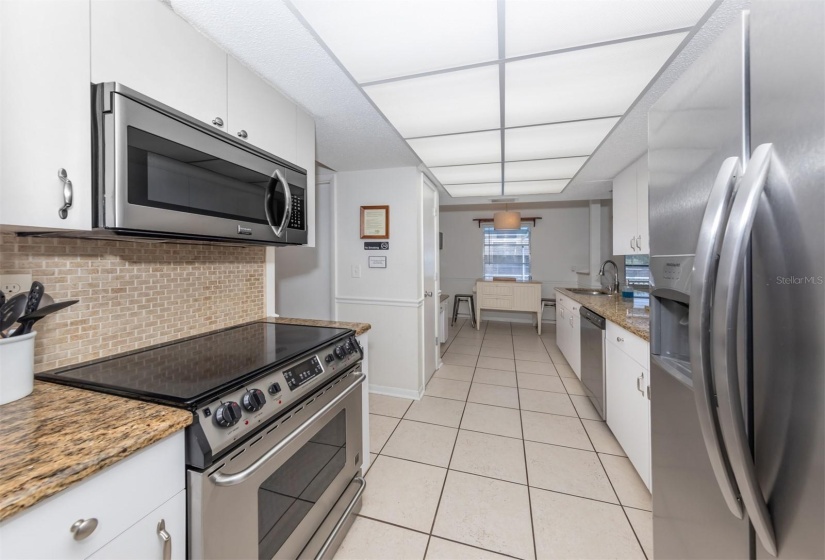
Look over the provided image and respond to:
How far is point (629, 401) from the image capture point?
6.10 ft

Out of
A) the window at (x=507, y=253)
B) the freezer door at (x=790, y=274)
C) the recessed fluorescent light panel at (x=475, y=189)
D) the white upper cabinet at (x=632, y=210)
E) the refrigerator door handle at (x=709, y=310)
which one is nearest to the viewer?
the freezer door at (x=790, y=274)

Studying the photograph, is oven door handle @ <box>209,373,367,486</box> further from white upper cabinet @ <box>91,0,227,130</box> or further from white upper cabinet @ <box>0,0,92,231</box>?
white upper cabinet @ <box>91,0,227,130</box>

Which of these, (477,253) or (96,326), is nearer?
(96,326)

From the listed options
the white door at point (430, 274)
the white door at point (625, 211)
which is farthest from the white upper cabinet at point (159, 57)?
the white door at point (625, 211)

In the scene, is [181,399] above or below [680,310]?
below

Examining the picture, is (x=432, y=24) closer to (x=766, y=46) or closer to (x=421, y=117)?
(x=421, y=117)

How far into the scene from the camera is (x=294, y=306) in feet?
10.8

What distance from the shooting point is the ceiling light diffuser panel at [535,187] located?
349cm

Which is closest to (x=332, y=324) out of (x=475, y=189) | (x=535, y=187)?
(x=475, y=189)

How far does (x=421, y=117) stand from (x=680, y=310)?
161cm

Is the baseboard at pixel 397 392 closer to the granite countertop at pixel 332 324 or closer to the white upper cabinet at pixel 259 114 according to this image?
the granite countertop at pixel 332 324

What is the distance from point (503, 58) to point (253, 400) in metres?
1.59

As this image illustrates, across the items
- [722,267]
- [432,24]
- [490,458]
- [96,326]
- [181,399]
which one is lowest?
[490,458]

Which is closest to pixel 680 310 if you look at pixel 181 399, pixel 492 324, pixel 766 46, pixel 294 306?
pixel 766 46
